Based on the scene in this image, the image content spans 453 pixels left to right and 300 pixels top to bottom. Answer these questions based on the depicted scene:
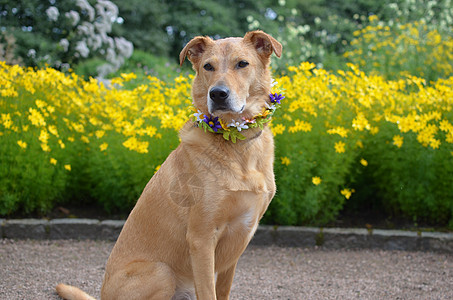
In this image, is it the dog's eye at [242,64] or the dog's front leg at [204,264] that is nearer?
the dog's front leg at [204,264]

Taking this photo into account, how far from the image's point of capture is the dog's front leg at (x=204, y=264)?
2.40 metres

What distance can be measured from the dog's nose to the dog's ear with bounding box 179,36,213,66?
0.36 meters

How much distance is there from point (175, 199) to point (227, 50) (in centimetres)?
88

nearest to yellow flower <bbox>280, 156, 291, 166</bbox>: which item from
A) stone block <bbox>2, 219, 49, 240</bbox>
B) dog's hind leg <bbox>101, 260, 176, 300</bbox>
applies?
dog's hind leg <bbox>101, 260, 176, 300</bbox>

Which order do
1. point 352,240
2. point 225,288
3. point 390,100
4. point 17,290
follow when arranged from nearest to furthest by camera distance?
point 225,288
point 17,290
point 352,240
point 390,100

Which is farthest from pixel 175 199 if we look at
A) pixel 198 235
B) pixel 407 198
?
→ pixel 407 198

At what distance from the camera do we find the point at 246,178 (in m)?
2.49

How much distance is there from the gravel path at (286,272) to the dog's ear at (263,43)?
190 cm

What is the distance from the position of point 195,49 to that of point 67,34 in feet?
34.1

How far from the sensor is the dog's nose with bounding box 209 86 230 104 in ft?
8.15

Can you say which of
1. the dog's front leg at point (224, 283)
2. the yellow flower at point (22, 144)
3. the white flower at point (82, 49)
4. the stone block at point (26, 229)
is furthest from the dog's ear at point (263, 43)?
the white flower at point (82, 49)

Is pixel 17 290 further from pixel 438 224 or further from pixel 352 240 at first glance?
pixel 438 224

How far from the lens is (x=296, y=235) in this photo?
466cm

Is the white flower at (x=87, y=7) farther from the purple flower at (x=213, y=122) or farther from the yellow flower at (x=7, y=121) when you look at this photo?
the purple flower at (x=213, y=122)
